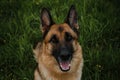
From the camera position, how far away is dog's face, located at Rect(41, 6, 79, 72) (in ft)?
17.8

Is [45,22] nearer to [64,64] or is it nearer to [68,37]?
[68,37]

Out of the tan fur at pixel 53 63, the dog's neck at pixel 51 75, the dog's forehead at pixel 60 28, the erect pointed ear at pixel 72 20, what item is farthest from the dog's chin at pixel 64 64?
the erect pointed ear at pixel 72 20

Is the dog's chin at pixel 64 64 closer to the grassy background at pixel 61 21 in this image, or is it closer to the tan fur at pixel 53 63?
the tan fur at pixel 53 63

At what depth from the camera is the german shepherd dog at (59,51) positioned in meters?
5.46

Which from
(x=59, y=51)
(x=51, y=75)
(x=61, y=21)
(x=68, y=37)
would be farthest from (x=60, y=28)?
(x=61, y=21)

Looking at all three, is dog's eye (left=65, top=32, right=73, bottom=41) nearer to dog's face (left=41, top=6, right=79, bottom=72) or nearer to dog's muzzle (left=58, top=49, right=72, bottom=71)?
dog's face (left=41, top=6, right=79, bottom=72)

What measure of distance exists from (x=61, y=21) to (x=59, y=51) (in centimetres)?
170

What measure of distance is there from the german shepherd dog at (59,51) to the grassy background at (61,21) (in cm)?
67

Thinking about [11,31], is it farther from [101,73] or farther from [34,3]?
[101,73]

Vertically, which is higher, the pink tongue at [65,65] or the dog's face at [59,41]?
the dog's face at [59,41]

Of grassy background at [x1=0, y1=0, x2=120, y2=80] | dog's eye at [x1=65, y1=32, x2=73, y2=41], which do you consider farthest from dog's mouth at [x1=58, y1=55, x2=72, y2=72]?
grassy background at [x1=0, y1=0, x2=120, y2=80]

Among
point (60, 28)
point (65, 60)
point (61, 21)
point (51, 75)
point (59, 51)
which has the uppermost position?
point (60, 28)

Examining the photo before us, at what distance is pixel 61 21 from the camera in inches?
278

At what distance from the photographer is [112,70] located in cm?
635
